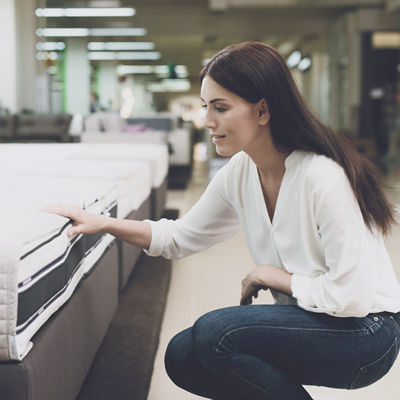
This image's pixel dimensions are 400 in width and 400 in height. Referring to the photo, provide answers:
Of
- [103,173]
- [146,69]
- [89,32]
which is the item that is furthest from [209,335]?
[146,69]

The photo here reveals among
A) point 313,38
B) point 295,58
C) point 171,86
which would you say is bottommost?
point 171,86

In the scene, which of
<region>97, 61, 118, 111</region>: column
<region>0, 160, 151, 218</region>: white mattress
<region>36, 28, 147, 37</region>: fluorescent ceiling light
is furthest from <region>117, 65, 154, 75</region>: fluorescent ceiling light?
<region>0, 160, 151, 218</region>: white mattress

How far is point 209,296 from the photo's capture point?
2617 millimetres

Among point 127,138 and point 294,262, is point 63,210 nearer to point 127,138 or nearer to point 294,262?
point 294,262

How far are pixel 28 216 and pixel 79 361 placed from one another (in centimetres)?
36

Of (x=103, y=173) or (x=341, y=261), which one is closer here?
(x=341, y=261)

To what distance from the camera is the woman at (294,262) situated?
3.72 ft

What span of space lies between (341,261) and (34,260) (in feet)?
1.87

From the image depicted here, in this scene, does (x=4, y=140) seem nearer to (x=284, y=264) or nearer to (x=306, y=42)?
(x=284, y=264)

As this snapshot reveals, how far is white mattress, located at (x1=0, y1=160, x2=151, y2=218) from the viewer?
7.52 ft

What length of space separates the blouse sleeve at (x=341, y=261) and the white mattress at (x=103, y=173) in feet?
3.61

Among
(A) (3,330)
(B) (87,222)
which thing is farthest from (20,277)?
(B) (87,222)

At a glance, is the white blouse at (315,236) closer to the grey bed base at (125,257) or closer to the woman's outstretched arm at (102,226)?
the woman's outstretched arm at (102,226)

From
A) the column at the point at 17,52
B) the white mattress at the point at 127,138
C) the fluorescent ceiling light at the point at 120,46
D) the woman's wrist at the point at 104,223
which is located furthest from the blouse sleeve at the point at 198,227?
the fluorescent ceiling light at the point at 120,46
